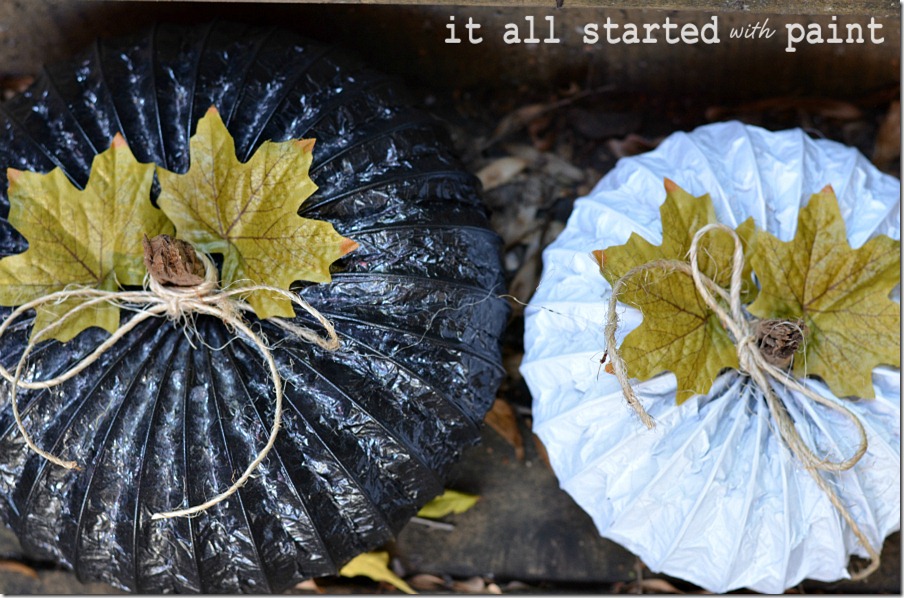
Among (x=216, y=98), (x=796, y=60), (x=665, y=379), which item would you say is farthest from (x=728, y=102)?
(x=216, y=98)

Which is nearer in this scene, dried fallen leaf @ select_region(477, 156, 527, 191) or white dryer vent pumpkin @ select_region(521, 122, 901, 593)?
white dryer vent pumpkin @ select_region(521, 122, 901, 593)

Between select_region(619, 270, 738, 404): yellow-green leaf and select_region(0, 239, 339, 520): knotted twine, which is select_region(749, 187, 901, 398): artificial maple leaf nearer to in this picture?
select_region(619, 270, 738, 404): yellow-green leaf

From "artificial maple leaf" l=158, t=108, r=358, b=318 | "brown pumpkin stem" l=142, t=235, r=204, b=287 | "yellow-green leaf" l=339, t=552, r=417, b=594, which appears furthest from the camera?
"yellow-green leaf" l=339, t=552, r=417, b=594

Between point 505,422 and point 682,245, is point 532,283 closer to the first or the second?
point 505,422

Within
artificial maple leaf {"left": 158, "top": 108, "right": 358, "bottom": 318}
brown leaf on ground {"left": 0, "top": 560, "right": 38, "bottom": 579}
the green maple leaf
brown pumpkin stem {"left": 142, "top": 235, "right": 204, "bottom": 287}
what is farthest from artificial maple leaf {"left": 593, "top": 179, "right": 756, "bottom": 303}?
brown leaf on ground {"left": 0, "top": 560, "right": 38, "bottom": 579}

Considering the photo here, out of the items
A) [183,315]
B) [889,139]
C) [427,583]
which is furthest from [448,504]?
[889,139]

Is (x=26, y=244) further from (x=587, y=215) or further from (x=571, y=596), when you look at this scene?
(x=571, y=596)

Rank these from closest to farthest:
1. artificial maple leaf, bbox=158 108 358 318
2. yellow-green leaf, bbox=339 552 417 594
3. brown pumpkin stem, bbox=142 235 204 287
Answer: brown pumpkin stem, bbox=142 235 204 287
artificial maple leaf, bbox=158 108 358 318
yellow-green leaf, bbox=339 552 417 594
